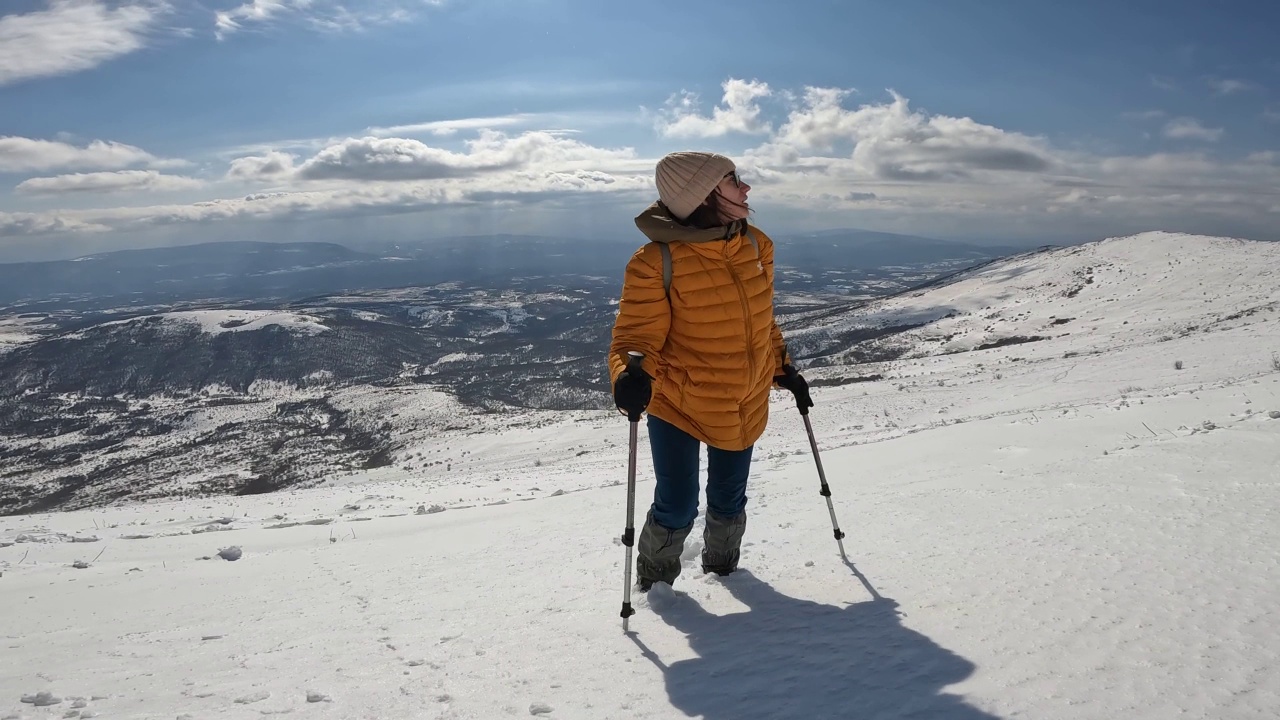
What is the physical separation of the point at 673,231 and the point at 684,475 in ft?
4.45

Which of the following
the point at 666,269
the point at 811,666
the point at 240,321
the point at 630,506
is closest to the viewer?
the point at 811,666

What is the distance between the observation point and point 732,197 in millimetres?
3814

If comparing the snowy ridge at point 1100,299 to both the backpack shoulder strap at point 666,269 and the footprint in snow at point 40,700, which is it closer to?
the backpack shoulder strap at point 666,269

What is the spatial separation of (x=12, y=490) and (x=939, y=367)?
81.3 metres

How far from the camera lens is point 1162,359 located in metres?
20.1

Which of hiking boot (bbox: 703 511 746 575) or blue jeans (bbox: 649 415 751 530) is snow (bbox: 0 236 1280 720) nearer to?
hiking boot (bbox: 703 511 746 575)

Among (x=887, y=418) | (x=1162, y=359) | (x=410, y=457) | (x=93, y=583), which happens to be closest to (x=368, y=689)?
(x=93, y=583)

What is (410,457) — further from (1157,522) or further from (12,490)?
(12,490)

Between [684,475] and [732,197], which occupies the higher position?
[732,197]

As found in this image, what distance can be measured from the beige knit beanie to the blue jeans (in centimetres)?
124

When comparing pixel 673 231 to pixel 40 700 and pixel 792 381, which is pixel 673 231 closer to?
pixel 792 381

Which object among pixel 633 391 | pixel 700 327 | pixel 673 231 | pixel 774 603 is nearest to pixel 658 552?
pixel 774 603

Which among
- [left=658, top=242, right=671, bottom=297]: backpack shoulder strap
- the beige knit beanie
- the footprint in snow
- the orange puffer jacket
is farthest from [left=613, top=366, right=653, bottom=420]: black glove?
the footprint in snow

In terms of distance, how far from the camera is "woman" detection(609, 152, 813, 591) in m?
3.68
